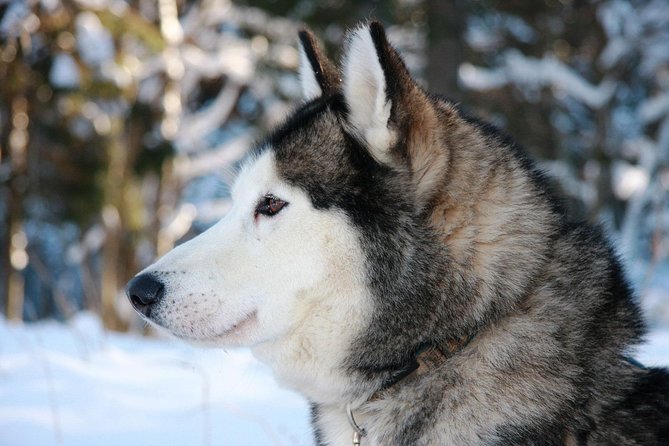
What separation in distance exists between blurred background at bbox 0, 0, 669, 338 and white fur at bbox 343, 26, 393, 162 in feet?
21.5

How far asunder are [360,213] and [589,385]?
2.65 feet

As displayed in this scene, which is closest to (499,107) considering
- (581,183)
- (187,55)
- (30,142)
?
(581,183)

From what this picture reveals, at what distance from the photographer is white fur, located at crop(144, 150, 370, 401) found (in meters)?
2.21

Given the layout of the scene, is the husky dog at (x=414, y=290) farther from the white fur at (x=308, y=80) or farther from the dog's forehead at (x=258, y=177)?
the white fur at (x=308, y=80)

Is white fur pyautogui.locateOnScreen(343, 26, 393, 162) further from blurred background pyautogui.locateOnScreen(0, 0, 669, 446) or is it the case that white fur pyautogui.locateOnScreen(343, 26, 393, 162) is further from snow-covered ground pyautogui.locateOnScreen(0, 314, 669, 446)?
blurred background pyautogui.locateOnScreen(0, 0, 669, 446)

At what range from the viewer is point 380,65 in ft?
6.71

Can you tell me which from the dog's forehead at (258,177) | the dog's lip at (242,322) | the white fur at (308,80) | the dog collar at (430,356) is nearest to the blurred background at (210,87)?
the white fur at (308,80)

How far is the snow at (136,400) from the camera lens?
370 cm

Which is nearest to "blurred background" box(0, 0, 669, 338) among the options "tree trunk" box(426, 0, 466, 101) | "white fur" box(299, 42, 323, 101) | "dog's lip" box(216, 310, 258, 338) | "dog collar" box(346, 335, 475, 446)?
"tree trunk" box(426, 0, 466, 101)

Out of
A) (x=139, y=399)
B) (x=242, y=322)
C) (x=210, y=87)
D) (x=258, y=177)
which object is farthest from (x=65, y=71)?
(x=242, y=322)

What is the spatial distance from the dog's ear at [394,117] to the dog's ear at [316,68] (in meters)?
0.51

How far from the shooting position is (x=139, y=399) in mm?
4410

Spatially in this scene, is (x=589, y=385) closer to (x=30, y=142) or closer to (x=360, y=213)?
(x=360, y=213)

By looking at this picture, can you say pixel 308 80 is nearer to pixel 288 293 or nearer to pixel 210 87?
pixel 288 293
